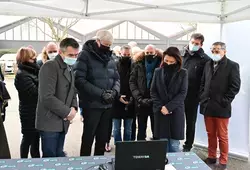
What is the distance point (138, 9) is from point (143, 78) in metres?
0.84

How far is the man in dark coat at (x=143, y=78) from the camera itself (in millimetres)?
3457

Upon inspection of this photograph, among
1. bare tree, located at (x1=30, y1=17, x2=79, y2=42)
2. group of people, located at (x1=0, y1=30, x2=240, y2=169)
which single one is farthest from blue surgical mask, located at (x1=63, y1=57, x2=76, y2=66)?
bare tree, located at (x1=30, y1=17, x2=79, y2=42)

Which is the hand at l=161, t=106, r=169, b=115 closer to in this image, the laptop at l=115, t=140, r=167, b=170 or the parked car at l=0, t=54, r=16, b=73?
the laptop at l=115, t=140, r=167, b=170

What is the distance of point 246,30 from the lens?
139 inches

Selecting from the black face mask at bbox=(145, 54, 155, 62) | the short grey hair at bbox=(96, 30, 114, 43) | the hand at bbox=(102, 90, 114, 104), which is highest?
the short grey hair at bbox=(96, 30, 114, 43)

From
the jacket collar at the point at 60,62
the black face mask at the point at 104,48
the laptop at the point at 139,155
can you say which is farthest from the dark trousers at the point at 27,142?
the laptop at the point at 139,155

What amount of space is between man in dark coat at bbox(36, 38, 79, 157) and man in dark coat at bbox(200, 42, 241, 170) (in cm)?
154

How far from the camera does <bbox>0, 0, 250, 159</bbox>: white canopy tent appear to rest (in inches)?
135

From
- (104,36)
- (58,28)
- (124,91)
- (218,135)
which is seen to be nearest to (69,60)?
(104,36)

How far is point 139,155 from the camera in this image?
59.1 inches

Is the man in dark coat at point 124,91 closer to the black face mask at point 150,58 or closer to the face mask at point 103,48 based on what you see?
the black face mask at point 150,58

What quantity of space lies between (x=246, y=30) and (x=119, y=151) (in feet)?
8.77

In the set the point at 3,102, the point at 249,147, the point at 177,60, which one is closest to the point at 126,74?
the point at 177,60

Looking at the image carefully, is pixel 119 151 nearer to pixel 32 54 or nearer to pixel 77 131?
pixel 32 54
